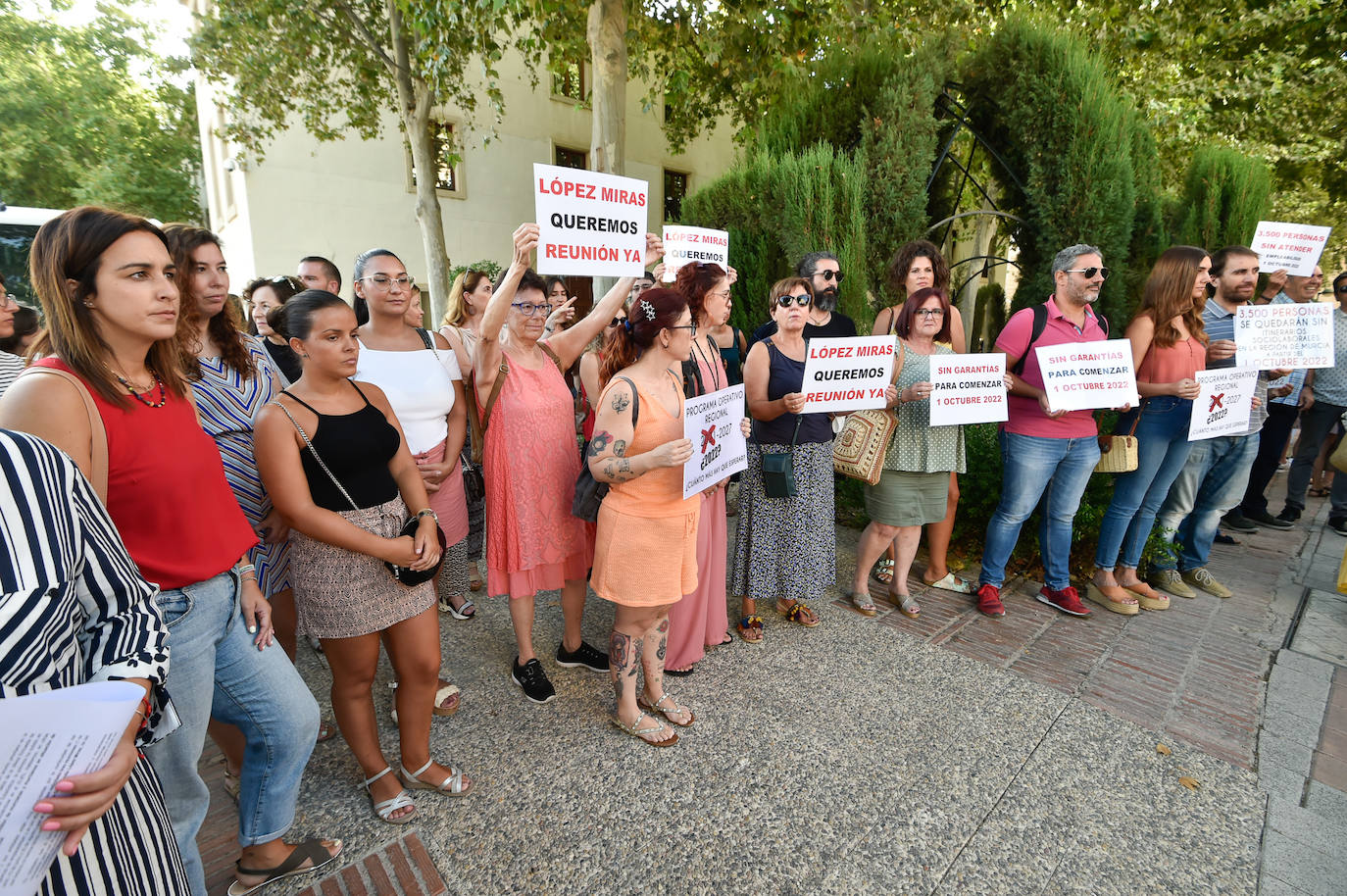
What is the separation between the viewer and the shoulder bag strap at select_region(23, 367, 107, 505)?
1.47m

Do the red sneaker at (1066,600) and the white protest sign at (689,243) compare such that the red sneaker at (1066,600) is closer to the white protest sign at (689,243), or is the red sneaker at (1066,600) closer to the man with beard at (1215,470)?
the man with beard at (1215,470)

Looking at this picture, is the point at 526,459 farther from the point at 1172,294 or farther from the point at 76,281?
the point at 1172,294

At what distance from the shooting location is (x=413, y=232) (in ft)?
53.4

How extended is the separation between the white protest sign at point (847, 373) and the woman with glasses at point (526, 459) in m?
1.14

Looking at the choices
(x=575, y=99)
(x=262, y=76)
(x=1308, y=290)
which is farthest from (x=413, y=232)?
(x=1308, y=290)

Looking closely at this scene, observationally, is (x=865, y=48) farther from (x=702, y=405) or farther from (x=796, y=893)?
(x=796, y=893)

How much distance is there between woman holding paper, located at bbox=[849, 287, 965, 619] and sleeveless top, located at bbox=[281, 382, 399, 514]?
281 cm

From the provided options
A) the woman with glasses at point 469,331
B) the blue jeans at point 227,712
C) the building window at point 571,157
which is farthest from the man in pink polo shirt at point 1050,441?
the building window at point 571,157

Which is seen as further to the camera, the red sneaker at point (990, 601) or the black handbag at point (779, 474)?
the red sneaker at point (990, 601)

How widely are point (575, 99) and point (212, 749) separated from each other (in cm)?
1924

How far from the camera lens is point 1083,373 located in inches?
144

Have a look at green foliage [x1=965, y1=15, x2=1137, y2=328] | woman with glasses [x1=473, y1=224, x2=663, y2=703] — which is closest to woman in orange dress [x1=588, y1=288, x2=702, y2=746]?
woman with glasses [x1=473, y1=224, x2=663, y2=703]

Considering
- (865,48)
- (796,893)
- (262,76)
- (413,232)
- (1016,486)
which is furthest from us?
(413,232)

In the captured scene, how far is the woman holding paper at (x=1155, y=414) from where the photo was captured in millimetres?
3787
